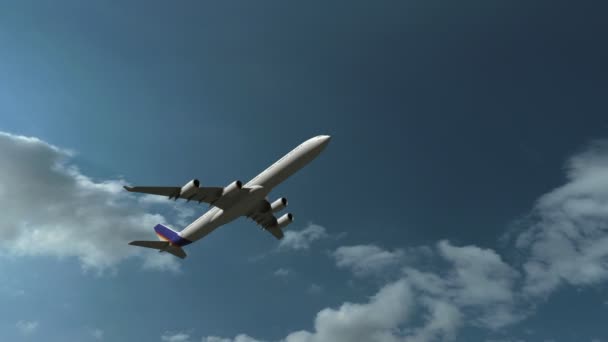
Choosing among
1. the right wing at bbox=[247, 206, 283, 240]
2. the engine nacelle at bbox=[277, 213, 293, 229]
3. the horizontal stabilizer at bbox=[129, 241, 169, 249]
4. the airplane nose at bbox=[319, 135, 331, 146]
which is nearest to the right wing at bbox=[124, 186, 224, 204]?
the right wing at bbox=[247, 206, 283, 240]

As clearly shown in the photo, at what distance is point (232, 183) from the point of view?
183 ft

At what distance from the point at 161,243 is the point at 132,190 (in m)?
17.9

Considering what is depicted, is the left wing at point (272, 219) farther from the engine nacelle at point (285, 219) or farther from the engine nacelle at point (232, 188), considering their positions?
the engine nacelle at point (232, 188)

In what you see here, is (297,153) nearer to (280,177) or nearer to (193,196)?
(280,177)

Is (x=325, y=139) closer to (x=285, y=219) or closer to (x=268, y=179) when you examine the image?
(x=268, y=179)

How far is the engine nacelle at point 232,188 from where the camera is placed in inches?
2186

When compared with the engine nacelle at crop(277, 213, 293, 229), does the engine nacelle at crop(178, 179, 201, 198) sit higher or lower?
lower

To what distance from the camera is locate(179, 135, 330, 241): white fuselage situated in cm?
5450

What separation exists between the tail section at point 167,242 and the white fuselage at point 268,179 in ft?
26.2

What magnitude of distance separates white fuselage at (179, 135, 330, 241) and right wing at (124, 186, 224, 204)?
2.69 m

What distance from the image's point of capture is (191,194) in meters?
54.9

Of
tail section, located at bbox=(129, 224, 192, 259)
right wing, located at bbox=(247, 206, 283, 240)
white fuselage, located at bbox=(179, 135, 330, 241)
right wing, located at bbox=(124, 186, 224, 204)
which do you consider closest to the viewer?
right wing, located at bbox=(124, 186, 224, 204)

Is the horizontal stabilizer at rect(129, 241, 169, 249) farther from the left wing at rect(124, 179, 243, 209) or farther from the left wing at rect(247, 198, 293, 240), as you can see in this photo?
the left wing at rect(124, 179, 243, 209)

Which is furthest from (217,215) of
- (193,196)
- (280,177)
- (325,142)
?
(325,142)
